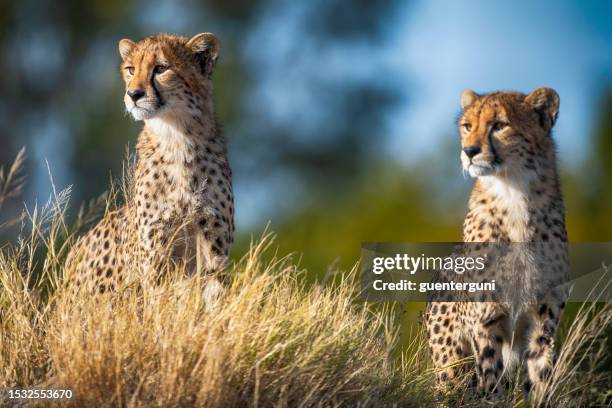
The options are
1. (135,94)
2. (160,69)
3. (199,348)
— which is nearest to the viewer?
(199,348)

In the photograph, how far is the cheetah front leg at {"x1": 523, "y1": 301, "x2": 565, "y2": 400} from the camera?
11.3ft

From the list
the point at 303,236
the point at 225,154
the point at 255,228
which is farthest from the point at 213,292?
the point at 303,236

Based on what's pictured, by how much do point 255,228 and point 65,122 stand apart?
285 cm

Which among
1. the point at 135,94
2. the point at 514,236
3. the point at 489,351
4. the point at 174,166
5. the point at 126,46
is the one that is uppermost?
the point at 126,46

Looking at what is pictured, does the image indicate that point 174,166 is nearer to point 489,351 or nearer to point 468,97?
point 468,97

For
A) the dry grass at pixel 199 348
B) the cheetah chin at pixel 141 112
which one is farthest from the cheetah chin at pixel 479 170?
the cheetah chin at pixel 141 112

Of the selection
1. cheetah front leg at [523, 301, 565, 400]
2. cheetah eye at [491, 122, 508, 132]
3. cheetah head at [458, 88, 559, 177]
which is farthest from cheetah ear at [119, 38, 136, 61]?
cheetah front leg at [523, 301, 565, 400]

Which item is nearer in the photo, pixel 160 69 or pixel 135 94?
pixel 135 94

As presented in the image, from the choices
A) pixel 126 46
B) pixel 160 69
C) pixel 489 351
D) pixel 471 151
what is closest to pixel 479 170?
pixel 471 151

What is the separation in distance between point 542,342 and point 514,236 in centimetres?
42

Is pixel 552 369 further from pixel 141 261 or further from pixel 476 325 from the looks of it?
pixel 141 261

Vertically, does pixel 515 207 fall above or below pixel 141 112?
below

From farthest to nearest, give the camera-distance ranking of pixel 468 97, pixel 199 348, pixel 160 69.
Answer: pixel 468 97, pixel 160 69, pixel 199 348

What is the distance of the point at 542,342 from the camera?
11.3ft
